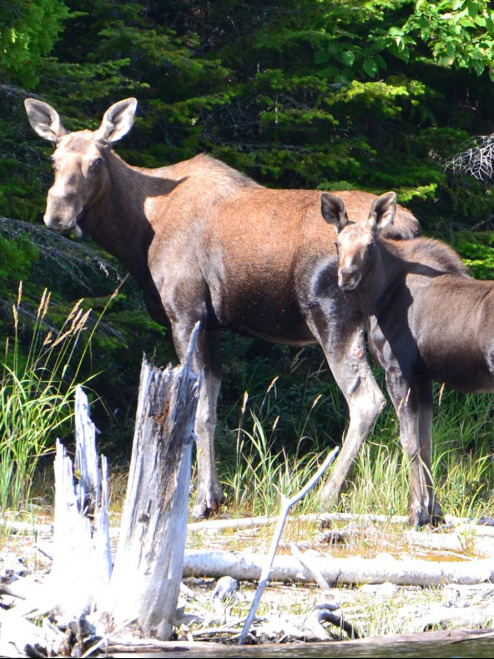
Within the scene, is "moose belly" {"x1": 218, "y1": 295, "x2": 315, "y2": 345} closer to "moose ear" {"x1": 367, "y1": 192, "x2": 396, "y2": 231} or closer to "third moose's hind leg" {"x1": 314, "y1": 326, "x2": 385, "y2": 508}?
"third moose's hind leg" {"x1": 314, "y1": 326, "x2": 385, "y2": 508}

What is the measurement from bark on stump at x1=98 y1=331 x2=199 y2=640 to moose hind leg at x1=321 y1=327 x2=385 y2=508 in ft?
10.6

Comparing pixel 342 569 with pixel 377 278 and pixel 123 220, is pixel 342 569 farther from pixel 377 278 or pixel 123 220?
pixel 123 220

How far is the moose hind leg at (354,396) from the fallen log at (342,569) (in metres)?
2.12

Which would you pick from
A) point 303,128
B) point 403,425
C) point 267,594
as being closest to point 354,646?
point 267,594

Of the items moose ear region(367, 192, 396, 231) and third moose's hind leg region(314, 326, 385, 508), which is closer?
moose ear region(367, 192, 396, 231)

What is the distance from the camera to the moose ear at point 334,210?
25.8ft

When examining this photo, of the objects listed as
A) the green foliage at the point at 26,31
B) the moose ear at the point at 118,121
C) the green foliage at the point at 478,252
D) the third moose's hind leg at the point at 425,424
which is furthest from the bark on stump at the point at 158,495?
the green foliage at the point at 478,252

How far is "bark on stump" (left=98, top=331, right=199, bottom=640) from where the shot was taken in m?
5.18

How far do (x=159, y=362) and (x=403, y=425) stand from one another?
14.1 ft

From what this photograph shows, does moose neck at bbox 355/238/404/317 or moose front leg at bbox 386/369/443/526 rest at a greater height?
moose neck at bbox 355/238/404/317

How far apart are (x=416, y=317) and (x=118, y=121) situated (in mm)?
3267

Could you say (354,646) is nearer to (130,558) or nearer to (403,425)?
(130,558)

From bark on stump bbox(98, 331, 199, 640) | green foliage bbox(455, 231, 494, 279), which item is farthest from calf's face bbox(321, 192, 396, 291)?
green foliage bbox(455, 231, 494, 279)

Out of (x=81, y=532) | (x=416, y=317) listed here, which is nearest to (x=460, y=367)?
(x=416, y=317)
